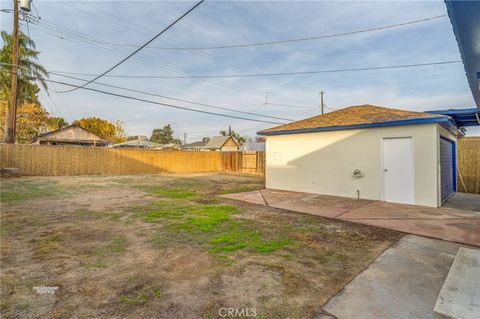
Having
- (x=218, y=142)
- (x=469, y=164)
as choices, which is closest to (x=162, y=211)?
(x=469, y=164)

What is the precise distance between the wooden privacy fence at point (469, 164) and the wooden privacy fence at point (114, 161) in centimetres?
1053

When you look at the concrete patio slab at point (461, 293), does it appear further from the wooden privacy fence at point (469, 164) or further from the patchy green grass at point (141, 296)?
the wooden privacy fence at point (469, 164)

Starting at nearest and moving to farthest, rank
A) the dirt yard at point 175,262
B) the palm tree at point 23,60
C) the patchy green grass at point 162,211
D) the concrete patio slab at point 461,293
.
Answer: the concrete patio slab at point 461,293 < the dirt yard at point 175,262 < the patchy green grass at point 162,211 < the palm tree at point 23,60

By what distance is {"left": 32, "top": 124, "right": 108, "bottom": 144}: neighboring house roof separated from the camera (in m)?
22.6

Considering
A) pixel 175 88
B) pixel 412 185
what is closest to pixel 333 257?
pixel 412 185

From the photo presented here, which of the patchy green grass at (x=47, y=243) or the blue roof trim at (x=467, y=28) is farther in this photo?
the patchy green grass at (x=47, y=243)

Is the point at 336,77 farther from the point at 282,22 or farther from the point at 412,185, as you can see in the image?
the point at 412,185

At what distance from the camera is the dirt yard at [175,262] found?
213 cm

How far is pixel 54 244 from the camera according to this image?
3.66 meters

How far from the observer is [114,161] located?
1627 cm

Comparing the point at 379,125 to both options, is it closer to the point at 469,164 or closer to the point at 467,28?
the point at 469,164

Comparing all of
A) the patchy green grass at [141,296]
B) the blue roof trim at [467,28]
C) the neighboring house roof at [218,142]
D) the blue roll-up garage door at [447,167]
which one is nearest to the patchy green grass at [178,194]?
the patchy green grass at [141,296]

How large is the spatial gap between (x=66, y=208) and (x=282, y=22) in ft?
30.8

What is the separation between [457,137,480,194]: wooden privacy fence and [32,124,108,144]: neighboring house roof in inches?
1070
